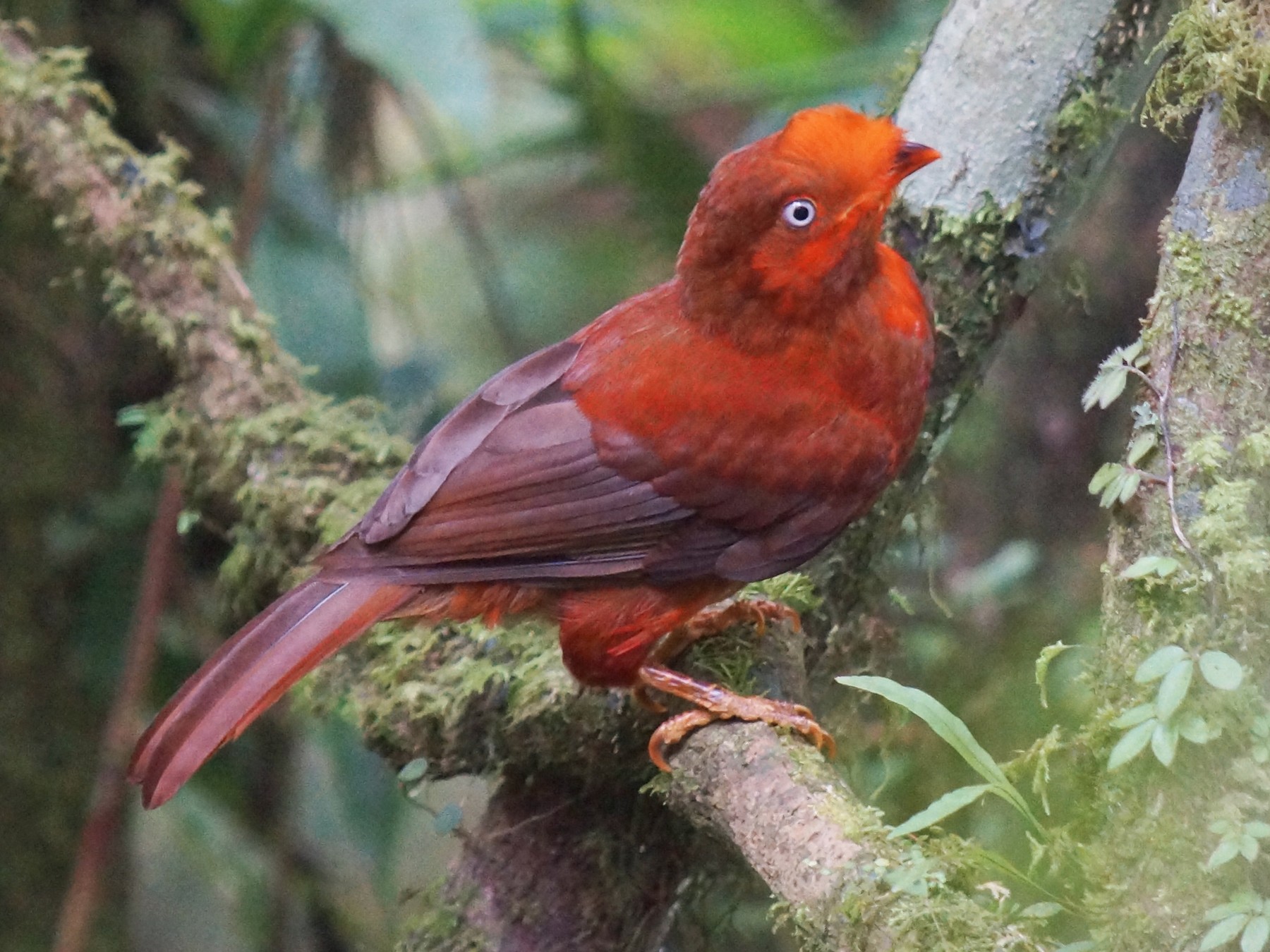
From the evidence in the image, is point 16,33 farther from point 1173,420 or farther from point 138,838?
point 138,838

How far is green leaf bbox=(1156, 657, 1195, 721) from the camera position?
1374 millimetres

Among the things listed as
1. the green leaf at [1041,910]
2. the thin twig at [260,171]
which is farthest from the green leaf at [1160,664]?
the thin twig at [260,171]

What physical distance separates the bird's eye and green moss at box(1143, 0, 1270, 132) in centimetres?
58

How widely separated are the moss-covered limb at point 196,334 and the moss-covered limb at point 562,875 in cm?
86

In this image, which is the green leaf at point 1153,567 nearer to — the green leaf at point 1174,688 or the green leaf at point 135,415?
the green leaf at point 1174,688

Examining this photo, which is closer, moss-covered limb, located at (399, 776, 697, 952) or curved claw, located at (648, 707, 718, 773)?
curved claw, located at (648, 707, 718, 773)

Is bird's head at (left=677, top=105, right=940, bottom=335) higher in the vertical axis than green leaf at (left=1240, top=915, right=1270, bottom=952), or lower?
higher

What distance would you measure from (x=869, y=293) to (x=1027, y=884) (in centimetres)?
118

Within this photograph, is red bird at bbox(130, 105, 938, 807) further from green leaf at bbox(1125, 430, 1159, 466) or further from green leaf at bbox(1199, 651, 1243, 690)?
green leaf at bbox(1199, 651, 1243, 690)

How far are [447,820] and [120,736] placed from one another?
1.62 meters

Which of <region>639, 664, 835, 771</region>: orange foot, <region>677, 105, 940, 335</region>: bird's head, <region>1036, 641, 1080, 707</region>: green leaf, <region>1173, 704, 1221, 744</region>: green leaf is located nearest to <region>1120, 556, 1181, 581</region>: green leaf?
<region>1036, 641, 1080, 707</region>: green leaf

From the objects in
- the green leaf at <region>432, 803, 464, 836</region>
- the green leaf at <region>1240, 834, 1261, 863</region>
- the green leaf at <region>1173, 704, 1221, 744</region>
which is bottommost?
the green leaf at <region>432, 803, 464, 836</region>

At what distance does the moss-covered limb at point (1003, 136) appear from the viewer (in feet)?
8.29

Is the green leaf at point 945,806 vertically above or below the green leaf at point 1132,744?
below
